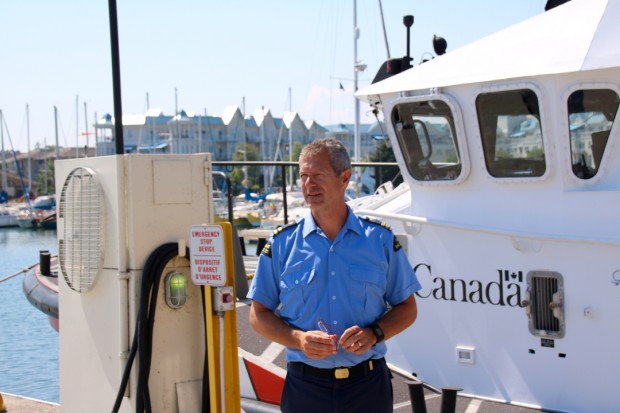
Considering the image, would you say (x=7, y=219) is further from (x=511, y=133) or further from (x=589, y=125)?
(x=589, y=125)

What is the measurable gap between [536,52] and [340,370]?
9.48 ft

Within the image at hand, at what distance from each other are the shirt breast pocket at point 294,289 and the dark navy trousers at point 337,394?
25cm

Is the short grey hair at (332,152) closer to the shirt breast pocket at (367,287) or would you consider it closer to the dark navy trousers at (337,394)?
the shirt breast pocket at (367,287)

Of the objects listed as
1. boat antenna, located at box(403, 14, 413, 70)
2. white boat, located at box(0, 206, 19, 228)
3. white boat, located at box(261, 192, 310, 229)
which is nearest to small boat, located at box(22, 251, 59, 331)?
boat antenna, located at box(403, 14, 413, 70)

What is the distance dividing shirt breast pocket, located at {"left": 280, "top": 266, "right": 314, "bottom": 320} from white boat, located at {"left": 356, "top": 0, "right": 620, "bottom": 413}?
91.7 inches

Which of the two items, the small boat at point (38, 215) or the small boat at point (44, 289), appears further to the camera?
the small boat at point (38, 215)

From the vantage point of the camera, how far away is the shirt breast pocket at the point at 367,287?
3240 millimetres

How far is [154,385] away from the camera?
4.30 metres

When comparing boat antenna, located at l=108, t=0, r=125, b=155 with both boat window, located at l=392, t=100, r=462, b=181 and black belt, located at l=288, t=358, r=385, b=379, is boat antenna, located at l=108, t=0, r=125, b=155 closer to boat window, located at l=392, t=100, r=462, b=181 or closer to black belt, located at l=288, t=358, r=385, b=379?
black belt, located at l=288, t=358, r=385, b=379

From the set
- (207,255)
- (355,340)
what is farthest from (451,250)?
(355,340)

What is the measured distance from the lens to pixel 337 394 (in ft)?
10.5

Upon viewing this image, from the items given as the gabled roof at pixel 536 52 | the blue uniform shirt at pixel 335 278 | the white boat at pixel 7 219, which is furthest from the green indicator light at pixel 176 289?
the white boat at pixel 7 219

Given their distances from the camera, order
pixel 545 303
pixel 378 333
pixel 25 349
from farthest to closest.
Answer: pixel 25 349
pixel 545 303
pixel 378 333

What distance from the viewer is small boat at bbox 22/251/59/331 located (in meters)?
10.3
